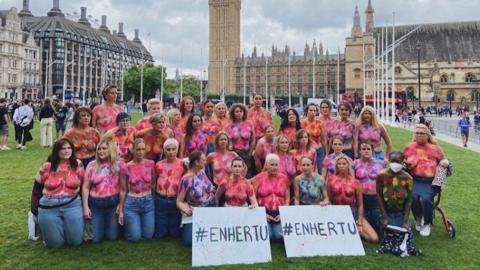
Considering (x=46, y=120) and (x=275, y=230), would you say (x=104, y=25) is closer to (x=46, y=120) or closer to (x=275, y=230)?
(x=46, y=120)

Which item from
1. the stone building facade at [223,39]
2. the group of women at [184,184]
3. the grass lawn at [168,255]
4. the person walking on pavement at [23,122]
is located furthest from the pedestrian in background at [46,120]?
the stone building facade at [223,39]

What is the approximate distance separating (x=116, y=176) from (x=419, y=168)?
4364mm

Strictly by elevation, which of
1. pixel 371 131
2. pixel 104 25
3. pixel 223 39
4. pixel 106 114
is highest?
pixel 104 25

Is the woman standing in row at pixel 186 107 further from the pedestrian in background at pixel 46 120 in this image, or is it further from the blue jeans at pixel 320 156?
the pedestrian in background at pixel 46 120

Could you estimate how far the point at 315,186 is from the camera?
590 cm

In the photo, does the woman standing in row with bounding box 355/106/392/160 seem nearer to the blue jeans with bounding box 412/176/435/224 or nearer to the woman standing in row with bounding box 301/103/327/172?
the woman standing in row with bounding box 301/103/327/172

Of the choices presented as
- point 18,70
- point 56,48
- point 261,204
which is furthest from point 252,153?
point 56,48

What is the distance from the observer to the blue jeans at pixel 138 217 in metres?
5.70

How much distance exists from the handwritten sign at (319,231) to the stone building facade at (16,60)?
71.8 metres

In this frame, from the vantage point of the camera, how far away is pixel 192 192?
5.70 metres

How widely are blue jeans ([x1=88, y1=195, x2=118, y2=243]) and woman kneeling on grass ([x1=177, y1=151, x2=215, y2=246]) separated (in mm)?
913

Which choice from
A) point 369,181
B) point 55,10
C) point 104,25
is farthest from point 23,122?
point 104,25

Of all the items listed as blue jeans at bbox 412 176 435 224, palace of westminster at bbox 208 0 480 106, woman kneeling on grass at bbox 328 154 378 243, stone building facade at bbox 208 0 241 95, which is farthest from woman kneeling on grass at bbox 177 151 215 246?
stone building facade at bbox 208 0 241 95

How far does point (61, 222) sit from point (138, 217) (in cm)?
98
